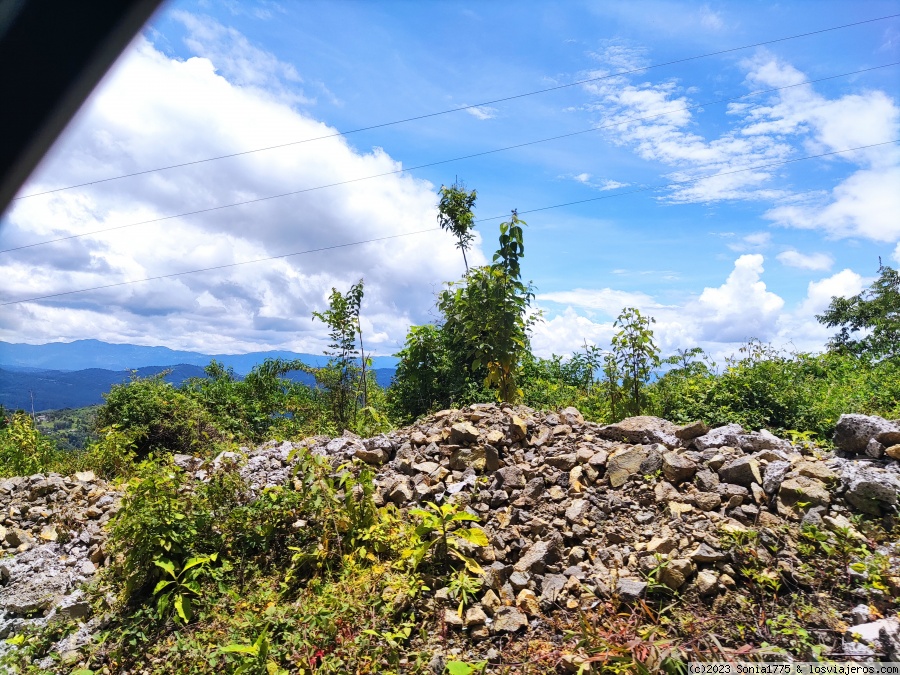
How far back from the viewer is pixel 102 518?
5.68 meters

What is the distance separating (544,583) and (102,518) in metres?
→ 4.86

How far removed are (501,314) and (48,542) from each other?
19.0 feet

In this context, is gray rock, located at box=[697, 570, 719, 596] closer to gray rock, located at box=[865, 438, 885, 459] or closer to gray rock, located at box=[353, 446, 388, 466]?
gray rock, located at box=[865, 438, 885, 459]

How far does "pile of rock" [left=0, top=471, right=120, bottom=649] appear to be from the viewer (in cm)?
427

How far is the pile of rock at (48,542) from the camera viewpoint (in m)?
4.27

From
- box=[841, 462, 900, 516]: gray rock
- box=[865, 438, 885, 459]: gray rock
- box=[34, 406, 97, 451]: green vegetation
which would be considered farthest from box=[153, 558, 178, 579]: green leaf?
box=[34, 406, 97, 451]: green vegetation

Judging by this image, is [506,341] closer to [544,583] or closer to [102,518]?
[544,583]

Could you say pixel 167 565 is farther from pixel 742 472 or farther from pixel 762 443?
pixel 762 443

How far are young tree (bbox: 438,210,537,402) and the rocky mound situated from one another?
1512mm

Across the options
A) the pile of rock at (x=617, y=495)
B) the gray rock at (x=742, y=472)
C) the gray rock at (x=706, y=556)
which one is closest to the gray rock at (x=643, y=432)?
the pile of rock at (x=617, y=495)

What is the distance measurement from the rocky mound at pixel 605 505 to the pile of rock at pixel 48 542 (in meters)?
0.02

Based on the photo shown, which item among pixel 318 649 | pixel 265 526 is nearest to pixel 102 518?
pixel 265 526

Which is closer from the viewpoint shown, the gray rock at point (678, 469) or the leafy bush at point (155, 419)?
the gray rock at point (678, 469)

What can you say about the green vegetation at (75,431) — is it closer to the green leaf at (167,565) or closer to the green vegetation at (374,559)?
the green vegetation at (374,559)
